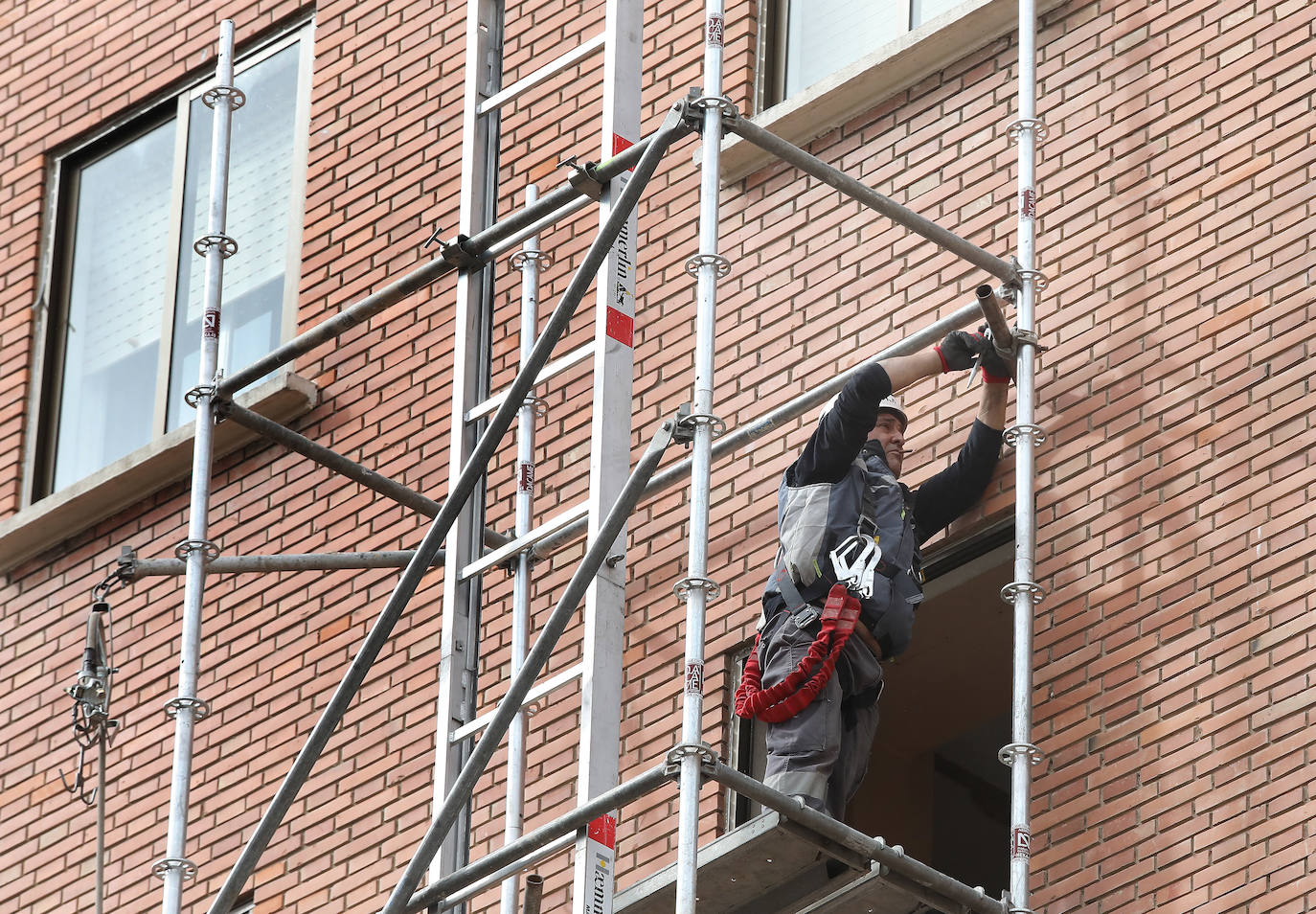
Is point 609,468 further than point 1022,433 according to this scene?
No

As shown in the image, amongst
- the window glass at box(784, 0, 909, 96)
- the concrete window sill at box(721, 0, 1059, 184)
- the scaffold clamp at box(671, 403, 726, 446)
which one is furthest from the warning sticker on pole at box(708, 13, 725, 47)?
the window glass at box(784, 0, 909, 96)

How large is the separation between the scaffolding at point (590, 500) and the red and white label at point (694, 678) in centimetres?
1

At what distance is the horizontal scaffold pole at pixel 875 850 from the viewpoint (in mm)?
8367

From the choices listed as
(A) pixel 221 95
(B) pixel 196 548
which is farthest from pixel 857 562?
(A) pixel 221 95

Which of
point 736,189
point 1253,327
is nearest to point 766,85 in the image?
point 736,189

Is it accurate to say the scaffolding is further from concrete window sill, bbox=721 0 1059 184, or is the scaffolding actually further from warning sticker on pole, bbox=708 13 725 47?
concrete window sill, bbox=721 0 1059 184

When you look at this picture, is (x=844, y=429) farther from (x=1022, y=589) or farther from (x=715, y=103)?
(x=715, y=103)

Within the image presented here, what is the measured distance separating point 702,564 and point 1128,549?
2018 millimetres

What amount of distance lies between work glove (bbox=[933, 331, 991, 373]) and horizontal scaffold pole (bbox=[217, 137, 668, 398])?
126 cm

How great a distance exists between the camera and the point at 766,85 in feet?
40.2

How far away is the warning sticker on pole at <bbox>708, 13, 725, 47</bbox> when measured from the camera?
948 centimetres

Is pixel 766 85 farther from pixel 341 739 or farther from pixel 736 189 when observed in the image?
pixel 341 739

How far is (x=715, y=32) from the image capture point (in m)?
9.51

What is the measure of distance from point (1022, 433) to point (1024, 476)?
0.16m
